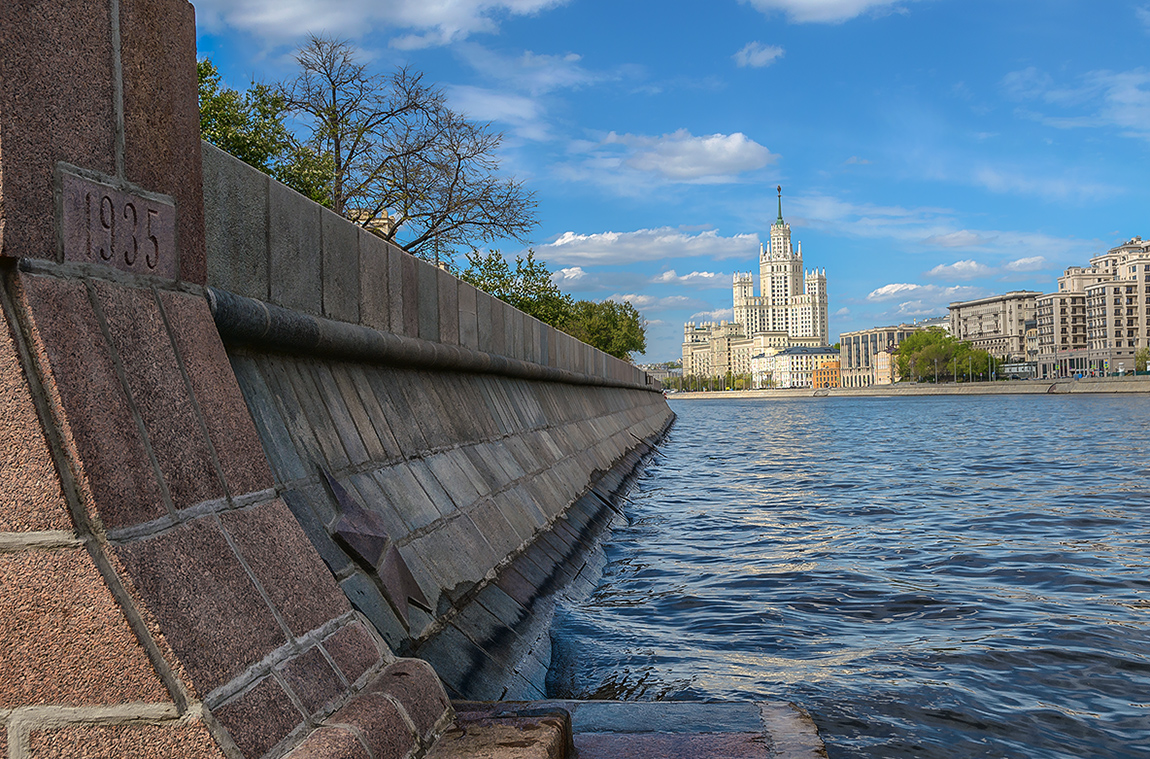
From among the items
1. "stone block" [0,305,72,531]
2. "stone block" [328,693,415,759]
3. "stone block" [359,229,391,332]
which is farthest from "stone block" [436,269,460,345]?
"stone block" [0,305,72,531]

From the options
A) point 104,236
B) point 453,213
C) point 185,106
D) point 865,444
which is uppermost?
point 453,213

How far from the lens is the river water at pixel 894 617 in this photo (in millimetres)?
4207

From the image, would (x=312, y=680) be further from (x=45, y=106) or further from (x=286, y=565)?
(x=45, y=106)

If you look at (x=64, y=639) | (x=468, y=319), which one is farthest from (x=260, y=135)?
(x=64, y=639)

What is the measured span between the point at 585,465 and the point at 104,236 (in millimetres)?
9585

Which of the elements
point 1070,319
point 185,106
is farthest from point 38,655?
point 1070,319

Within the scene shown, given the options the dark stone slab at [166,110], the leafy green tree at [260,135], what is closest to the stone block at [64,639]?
the dark stone slab at [166,110]

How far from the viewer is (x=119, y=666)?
1.87 m

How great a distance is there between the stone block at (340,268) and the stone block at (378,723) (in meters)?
2.58

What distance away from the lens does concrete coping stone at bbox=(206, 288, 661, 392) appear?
3.38m

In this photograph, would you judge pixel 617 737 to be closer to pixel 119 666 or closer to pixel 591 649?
pixel 119 666

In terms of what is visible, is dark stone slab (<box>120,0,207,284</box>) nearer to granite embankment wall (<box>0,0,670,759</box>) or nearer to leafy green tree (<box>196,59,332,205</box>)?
granite embankment wall (<box>0,0,670,759</box>)

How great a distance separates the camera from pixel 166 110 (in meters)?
2.56

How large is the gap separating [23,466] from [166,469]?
0.35 metres
